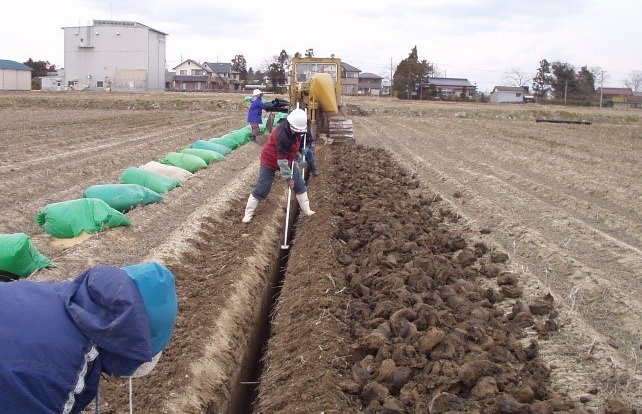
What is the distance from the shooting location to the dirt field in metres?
4.62

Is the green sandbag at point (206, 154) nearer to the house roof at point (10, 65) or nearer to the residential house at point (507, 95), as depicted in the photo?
the house roof at point (10, 65)

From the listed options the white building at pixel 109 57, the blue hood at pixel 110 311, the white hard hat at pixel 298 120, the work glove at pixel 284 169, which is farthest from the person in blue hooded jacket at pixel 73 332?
the white building at pixel 109 57

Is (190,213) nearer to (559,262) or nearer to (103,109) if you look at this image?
(559,262)

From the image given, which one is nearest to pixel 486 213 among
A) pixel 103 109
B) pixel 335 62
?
pixel 335 62

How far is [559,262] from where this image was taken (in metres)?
7.38

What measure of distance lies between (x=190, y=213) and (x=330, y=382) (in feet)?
19.0

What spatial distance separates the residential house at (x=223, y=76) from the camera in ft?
276

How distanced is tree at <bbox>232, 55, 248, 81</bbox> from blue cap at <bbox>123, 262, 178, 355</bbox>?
295ft

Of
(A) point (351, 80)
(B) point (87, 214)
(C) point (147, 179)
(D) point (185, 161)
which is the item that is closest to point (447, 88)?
(A) point (351, 80)

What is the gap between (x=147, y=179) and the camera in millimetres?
10961

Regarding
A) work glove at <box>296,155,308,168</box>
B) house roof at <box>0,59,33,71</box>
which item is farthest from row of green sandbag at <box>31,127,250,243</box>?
house roof at <box>0,59,33,71</box>

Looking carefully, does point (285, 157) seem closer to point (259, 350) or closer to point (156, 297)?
point (259, 350)

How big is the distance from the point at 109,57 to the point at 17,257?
231ft

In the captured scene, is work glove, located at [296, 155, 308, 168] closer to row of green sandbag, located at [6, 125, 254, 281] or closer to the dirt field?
the dirt field
